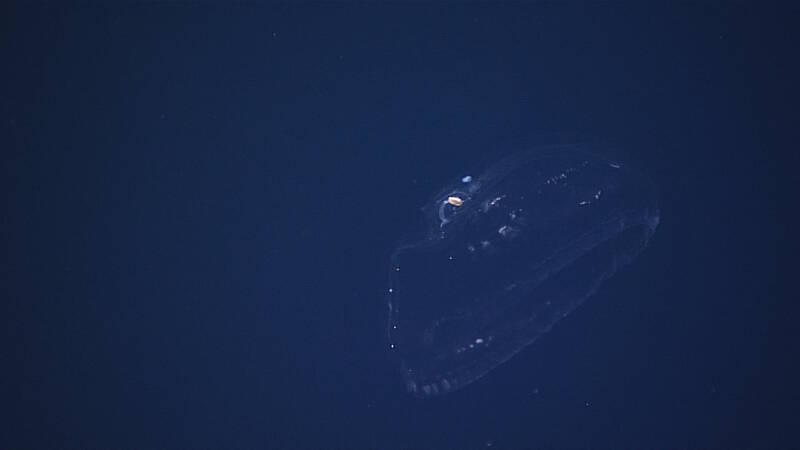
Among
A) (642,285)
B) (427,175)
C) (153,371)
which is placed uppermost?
(427,175)

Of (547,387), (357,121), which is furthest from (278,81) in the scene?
(547,387)

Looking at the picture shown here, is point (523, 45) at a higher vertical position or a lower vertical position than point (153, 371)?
higher

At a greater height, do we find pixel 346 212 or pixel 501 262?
pixel 346 212

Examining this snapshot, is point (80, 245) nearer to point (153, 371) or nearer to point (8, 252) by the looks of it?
point (8, 252)
